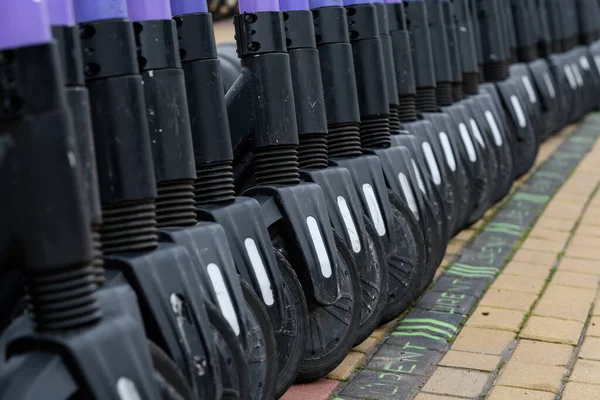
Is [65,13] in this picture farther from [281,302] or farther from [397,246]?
[397,246]

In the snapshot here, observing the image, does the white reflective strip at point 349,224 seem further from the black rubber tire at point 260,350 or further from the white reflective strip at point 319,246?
the black rubber tire at point 260,350

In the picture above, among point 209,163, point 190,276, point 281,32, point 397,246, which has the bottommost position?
point 397,246

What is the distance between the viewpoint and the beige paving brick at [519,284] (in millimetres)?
4113

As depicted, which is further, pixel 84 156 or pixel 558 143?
pixel 558 143

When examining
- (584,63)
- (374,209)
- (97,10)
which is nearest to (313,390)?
(374,209)

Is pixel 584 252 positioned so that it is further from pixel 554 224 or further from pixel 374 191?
pixel 374 191

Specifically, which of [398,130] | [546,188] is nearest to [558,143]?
[546,188]

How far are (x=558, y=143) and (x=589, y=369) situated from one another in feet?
14.1

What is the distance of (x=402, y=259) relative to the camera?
367 cm

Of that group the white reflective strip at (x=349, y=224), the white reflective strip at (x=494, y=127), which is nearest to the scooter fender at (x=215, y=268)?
the white reflective strip at (x=349, y=224)

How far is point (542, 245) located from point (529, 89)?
2.01 meters

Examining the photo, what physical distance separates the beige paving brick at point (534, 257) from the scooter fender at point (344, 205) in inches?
51.5

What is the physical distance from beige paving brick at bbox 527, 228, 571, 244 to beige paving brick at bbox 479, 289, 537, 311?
83cm

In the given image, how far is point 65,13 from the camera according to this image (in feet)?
6.85
